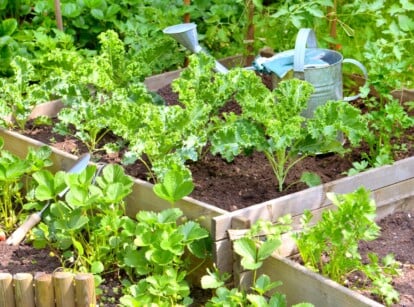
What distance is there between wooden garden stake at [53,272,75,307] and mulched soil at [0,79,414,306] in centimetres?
21

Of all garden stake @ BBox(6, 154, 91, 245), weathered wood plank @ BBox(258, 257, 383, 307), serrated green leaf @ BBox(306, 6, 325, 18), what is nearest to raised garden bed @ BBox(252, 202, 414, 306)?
weathered wood plank @ BBox(258, 257, 383, 307)

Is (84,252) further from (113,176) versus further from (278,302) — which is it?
(278,302)

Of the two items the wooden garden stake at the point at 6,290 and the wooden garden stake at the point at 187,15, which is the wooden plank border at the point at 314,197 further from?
the wooden garden stake at the point at 187,15

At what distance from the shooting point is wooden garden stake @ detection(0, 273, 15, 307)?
3471 mm

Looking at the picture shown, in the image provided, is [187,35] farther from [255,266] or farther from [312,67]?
[255,266]

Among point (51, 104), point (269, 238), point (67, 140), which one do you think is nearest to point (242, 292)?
point (269, 238)

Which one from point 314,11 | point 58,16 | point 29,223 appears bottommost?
point 29,223

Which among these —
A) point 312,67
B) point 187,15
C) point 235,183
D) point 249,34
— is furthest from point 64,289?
point 187,15

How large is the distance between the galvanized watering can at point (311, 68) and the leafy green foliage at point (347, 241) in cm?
103

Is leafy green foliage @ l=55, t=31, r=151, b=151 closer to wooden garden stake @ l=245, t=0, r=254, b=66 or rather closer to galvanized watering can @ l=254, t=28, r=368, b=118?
galvanized watering can @ l=254, t=28, r=368, b=118

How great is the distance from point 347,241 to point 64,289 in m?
1.08

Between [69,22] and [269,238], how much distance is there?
3220 mm

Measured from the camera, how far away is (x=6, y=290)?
3.48 m

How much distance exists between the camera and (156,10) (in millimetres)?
5406
